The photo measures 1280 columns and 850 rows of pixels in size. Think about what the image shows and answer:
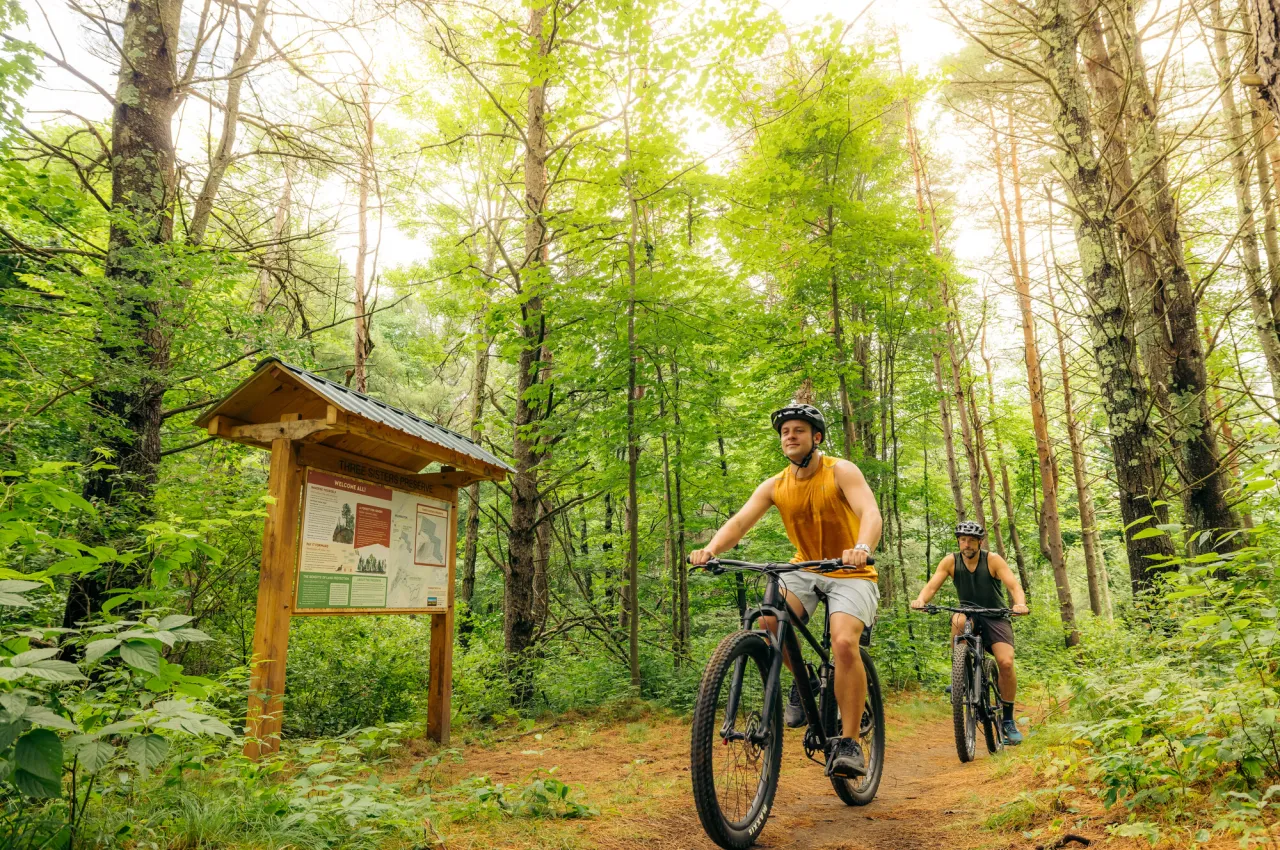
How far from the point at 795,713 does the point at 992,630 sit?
3.17m

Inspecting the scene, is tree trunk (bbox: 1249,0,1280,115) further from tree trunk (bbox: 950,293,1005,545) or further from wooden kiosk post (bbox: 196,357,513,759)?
tree trunk (bbox: 950,293,1005,545)

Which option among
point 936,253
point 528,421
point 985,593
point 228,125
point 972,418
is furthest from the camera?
point 972,418

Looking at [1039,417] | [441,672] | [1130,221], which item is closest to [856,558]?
[441,672]

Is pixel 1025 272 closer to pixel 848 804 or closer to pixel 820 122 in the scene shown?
pixel 820 122

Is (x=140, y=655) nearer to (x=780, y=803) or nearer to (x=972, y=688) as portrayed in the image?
(x=780, y=803)

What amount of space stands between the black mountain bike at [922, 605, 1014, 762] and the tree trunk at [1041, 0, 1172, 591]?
1673 mm

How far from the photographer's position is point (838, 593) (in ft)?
12.9

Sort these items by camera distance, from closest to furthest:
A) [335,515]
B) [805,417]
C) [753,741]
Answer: [753,741], [805,417], [335,515]

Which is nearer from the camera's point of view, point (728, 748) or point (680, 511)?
point (728, 748)

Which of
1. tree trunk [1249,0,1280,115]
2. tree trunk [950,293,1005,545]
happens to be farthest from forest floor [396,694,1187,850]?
tree trunk [950,293,1005,545]

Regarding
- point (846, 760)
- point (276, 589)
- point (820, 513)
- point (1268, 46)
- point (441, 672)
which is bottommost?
point (846, 760)

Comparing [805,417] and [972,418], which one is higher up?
[972,418]

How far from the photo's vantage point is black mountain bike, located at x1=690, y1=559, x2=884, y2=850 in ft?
10.2

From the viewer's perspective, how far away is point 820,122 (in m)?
10.5
